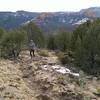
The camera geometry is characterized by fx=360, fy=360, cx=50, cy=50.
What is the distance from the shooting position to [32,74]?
81.1 feet

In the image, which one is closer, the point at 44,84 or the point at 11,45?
the point at 44,84

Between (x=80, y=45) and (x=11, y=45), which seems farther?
(x=11, y=45)

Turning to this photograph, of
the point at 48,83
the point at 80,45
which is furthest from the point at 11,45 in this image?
the point at 48,83

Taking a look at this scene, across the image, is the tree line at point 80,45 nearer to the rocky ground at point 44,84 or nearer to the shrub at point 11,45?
the shrub at point 11,45

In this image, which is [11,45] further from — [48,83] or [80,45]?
[48,83]

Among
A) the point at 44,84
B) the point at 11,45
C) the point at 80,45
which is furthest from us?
the point at 11,45

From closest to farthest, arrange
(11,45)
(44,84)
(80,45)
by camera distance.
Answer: (44,84)
(80,45)
(11,45)

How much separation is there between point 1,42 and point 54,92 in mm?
16802

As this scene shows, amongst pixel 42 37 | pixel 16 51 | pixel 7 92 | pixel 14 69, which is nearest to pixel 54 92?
pixel 7 92

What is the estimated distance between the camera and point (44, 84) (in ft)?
69.7

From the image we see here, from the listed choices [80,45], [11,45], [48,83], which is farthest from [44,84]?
[11,45]

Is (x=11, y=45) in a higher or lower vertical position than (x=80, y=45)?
lower

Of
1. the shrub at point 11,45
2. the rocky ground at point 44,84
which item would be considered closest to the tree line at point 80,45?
the shrub at point 11,45

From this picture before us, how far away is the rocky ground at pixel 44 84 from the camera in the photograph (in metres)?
18.2
